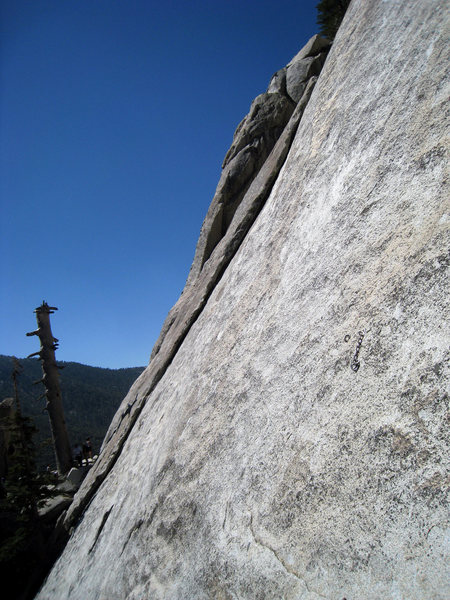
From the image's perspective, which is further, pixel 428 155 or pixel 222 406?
pixel 222 406

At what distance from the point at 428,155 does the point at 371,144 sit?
→ 3.64 ft

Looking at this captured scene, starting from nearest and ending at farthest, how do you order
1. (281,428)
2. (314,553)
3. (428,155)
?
(314,553)
(428,155)
(281,428)

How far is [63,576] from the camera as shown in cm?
778

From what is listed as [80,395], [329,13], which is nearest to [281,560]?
[329,13]

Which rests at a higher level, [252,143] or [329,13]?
[329,13]

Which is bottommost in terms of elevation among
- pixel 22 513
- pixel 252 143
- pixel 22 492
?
pixel 22 513

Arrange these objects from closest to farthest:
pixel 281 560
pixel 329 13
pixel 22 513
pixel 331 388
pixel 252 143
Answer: pixel 281 560
pixel 331 388
pixel 252 143
pixel 22 513
pixel 329 13

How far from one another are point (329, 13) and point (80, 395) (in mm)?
62849

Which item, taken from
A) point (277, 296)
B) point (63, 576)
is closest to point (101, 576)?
point (63, 576)

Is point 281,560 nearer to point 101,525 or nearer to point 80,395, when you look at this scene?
point 101,525

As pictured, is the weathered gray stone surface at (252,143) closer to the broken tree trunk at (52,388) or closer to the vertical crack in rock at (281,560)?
the vertical crack in rock at (281,560)

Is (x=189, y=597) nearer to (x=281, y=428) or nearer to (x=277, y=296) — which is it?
(x=281, y=428)

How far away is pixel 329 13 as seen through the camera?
67.1 feet

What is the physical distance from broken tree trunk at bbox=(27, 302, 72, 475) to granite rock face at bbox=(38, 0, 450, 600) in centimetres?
1086
